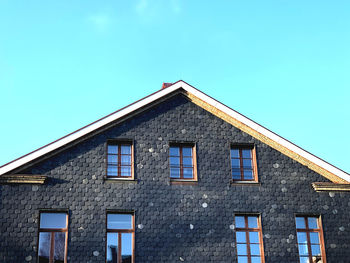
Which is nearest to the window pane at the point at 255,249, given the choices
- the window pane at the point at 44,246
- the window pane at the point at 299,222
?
the window pane at the point at 299,222

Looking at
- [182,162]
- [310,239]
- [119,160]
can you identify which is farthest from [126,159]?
[310,239]

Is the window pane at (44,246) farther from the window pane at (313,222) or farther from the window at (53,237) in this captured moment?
the window pane at (313,222)

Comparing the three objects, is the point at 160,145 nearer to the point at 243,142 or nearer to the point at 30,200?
the point at 243,142

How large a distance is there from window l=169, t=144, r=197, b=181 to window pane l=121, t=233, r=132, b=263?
295 cm

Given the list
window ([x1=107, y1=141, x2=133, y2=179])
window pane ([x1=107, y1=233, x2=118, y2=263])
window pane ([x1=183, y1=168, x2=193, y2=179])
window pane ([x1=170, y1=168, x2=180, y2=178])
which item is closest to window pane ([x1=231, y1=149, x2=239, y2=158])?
window pane ([x1=183, y1=168, x2=193, y2=179])

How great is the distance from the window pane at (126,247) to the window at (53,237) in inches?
83.0

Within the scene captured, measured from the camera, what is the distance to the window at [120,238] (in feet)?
71.1

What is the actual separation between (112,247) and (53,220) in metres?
2.41

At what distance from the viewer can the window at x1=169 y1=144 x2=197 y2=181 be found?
77.1ft

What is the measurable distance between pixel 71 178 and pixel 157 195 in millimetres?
3343

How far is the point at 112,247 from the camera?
21797 millimetres

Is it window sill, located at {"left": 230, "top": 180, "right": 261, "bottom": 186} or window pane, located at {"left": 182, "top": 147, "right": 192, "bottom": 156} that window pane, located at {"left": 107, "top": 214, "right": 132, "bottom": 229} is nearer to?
window pane, located at {"left": 182, "top": 147, "right": 192, "bottom": 156}

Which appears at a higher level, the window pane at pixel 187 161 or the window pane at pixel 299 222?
the window pane at pixel 187 161

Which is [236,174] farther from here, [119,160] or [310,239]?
[119,160]
